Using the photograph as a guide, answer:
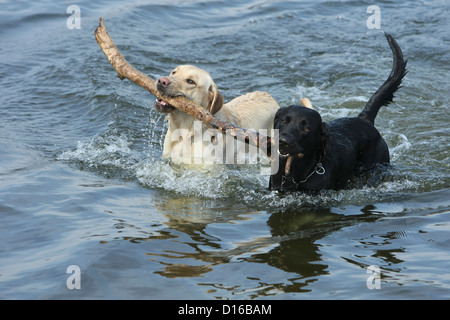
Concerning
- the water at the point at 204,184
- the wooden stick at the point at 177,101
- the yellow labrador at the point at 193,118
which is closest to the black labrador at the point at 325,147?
the water at the point at 204,184

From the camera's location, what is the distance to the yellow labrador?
6.45 meters

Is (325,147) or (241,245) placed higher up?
(325,147)

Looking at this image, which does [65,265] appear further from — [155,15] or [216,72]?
[155,15]

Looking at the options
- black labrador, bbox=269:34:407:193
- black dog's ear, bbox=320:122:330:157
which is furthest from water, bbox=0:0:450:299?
black dog's ear, bbox=320:122:330:157

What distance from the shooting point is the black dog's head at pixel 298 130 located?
18.2 ft

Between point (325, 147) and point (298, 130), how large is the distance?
1.54 ft

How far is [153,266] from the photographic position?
4.59 m

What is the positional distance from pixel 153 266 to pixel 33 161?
329 centimetres

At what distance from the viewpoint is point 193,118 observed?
6773mm

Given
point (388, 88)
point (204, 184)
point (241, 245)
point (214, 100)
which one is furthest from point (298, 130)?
point (388, 88)

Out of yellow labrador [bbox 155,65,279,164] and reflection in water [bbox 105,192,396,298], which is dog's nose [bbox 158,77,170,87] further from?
reflection in water [bbox 105,192,396,298]

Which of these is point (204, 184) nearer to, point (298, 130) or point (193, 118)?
point (193, 118)
